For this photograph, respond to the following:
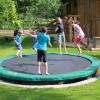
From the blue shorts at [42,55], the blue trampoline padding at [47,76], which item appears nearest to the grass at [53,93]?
the blue trampoline padding at [47,76]

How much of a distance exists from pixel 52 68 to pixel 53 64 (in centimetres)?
68

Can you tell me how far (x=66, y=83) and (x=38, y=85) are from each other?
85cm

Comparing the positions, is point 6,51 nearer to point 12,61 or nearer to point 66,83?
point 12,61

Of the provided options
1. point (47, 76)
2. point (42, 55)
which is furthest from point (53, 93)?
point (42, 55)

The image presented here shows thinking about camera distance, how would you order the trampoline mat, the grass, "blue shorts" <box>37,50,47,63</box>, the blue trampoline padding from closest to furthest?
the grass → the blue trampoline padding → "blue shorts" <box>37,50,47,63</box> → the trampoline mat

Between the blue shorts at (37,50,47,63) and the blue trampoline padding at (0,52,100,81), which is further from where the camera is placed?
the blue shorts at (37,50,47,63)

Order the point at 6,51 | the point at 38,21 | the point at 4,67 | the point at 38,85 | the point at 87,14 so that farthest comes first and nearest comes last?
the point at 38,21 → the point at 87,14 → the point at 6,51 → the point at 4,67 → the point at 38,85

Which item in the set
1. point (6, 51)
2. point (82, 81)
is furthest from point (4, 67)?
point (6, 51)

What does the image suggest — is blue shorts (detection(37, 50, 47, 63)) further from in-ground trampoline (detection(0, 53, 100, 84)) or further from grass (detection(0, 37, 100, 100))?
grass (detection(0, 37, 100, 100))

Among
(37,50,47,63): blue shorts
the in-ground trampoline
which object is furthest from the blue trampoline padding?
(37,50,47,63): blue shorts

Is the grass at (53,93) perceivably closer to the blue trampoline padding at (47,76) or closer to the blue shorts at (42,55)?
the blue trampoline padding at (47,76)

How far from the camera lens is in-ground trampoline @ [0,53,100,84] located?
9.42m

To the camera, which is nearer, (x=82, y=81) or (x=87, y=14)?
(x=82, y=81)

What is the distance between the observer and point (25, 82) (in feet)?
31.7
